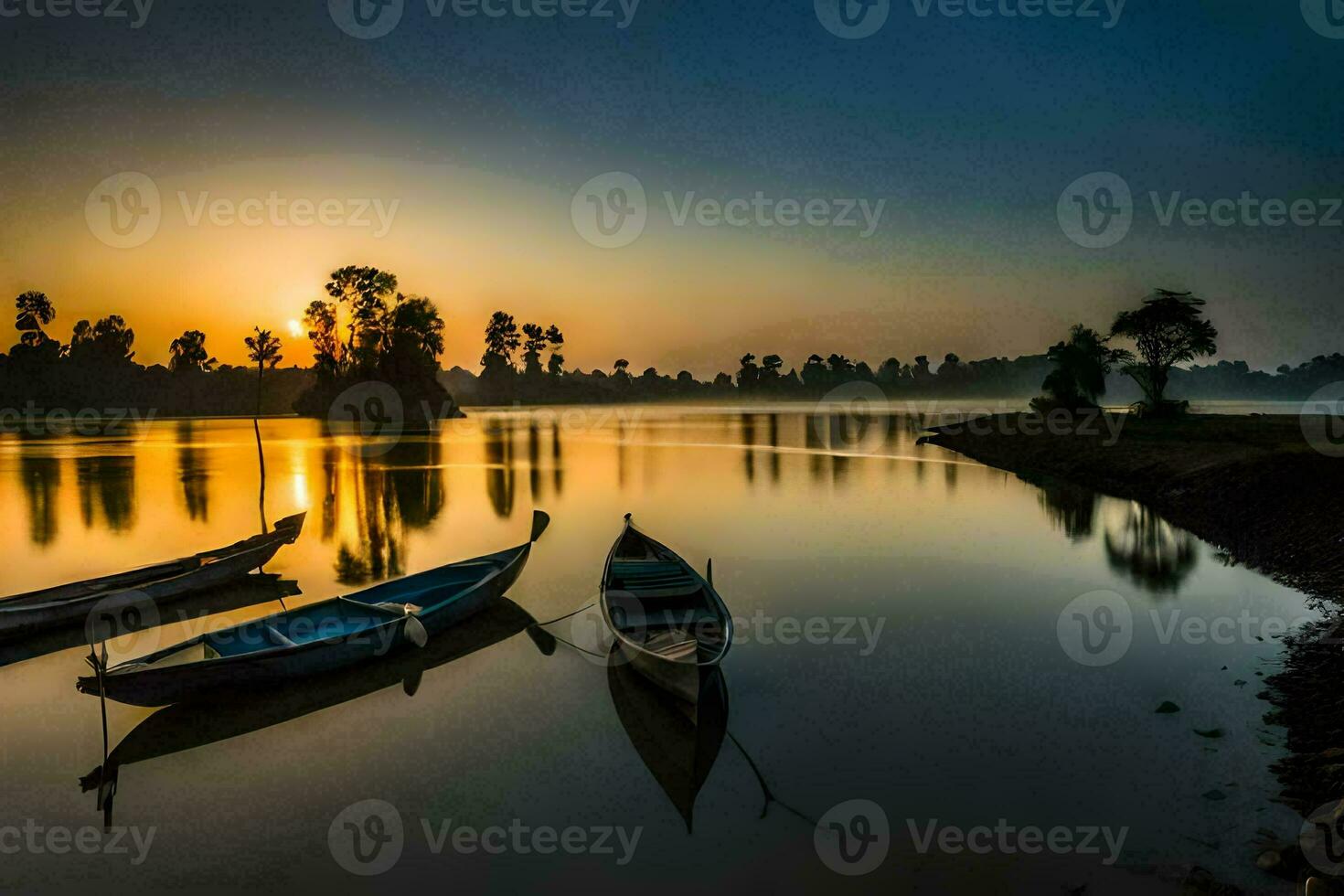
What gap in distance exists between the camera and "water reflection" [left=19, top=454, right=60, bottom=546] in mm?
21953

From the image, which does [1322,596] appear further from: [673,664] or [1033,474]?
[1033,474]

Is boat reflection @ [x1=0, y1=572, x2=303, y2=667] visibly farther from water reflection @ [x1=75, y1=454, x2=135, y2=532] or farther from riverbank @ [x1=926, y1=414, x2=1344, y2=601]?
riverbank @ [x1=926, y1=414, x2=1344, y2=601]

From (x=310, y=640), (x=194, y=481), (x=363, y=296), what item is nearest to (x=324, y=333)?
(x=363, y=296)

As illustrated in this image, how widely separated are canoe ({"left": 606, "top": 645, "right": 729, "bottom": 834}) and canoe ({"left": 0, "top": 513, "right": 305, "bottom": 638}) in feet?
33.4

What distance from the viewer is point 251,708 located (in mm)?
9891

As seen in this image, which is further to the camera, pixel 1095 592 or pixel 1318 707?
pixel 1095 592

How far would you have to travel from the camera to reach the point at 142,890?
6.46 meters

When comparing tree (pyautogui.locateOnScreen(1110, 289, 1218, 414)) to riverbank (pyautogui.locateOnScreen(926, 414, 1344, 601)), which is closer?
riverbank (pyautogui.locateOnScreen(926, 414, 1344, 601))

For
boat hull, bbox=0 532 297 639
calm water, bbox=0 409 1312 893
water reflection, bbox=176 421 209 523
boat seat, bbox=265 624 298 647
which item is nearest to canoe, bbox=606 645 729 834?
calm water, bbox=0 409 1312 893

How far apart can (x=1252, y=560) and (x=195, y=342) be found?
196 metres

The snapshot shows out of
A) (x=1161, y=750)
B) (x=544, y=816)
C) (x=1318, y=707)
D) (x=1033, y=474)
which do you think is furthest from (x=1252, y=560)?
(x=1033, y=474)

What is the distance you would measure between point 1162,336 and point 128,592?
50.5m

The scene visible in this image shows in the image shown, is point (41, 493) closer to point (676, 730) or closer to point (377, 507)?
point (377, 507)

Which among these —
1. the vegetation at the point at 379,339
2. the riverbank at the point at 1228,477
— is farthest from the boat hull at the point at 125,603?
the vegetation at the point at 379,339
